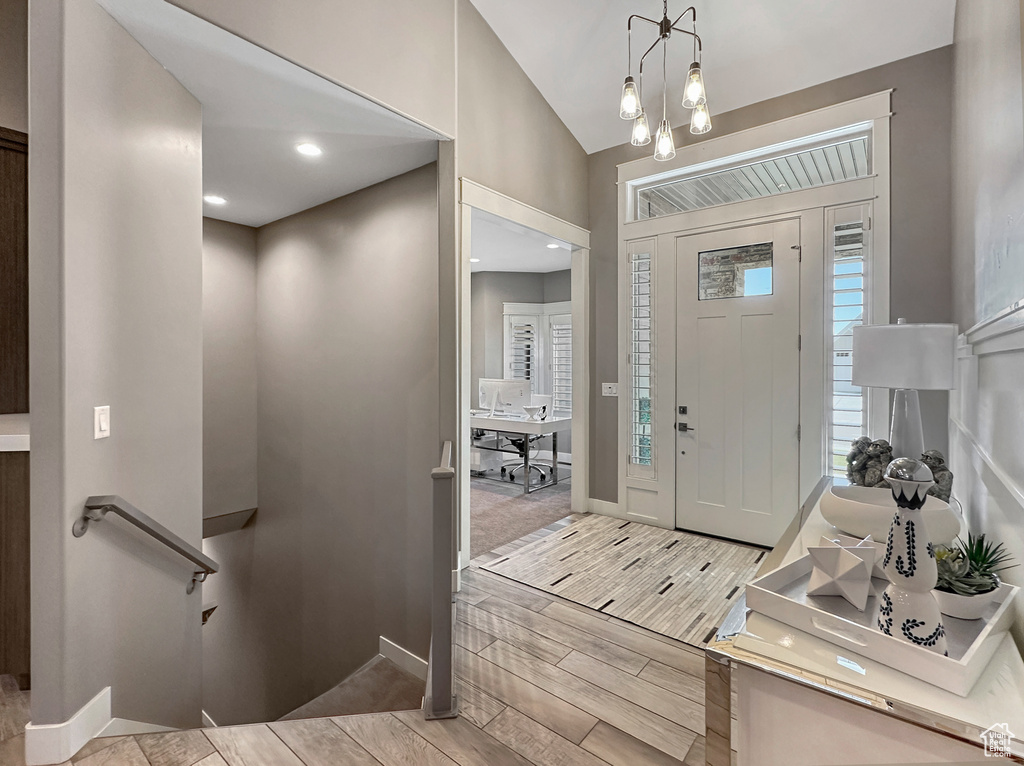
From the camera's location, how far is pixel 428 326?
3133 millimetres

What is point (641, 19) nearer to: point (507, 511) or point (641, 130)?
point (641, 130)

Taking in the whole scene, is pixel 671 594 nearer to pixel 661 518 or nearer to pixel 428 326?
pixel 661 518

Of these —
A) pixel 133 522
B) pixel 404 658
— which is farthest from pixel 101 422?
pixel 404 658

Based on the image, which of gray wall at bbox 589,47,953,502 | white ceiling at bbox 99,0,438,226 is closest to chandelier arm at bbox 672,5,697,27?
gray wall at bbox 589,47,953,502

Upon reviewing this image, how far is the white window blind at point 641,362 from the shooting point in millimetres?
4027

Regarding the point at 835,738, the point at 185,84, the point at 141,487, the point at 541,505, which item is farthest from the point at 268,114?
the point at 541,505

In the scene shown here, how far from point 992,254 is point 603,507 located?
10.7 ft

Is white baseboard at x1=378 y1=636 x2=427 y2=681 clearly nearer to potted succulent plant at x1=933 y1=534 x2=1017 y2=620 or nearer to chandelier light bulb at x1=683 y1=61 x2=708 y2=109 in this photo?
potted succulent plant at x1=933 y1=534 x2=1017 y2=620

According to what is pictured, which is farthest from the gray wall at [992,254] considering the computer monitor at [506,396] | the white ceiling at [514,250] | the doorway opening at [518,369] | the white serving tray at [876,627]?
the computer monitor at [506,396]

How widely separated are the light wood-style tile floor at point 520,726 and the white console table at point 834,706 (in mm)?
1028

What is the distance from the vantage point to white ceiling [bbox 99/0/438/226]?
1.98m

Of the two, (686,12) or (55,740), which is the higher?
(686,12)

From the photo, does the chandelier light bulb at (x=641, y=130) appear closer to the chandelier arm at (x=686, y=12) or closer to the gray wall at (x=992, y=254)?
the chandelier arm at (x=686, y=12)

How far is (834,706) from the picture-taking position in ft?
2.60
